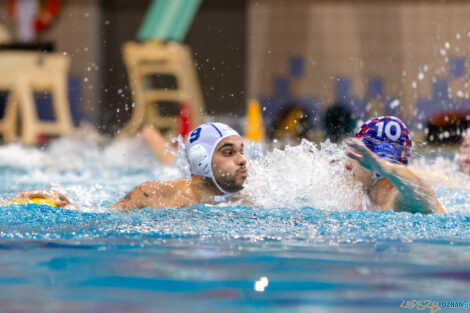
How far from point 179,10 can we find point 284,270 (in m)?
11.5

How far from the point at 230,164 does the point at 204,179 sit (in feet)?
0.70

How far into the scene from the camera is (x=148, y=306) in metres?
2.27

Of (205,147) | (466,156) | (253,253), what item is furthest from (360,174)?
(466,156)

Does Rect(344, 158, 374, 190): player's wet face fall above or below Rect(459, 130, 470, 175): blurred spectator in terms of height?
below

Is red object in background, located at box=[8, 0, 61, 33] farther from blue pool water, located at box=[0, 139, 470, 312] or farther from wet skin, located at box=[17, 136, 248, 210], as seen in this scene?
wet skin, located at box=[17, 136, 248, 210]

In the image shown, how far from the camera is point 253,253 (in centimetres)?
306

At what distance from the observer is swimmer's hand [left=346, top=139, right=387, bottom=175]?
3.59 meters

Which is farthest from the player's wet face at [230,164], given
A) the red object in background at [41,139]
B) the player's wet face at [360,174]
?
the red object in background at [41,139]

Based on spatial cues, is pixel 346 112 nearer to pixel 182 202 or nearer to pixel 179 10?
pixel 179 10

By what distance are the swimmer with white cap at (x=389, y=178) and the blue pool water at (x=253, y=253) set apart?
93mm

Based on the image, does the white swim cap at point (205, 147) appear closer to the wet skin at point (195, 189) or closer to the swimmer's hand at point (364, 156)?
the wet skin at point (195, 189)

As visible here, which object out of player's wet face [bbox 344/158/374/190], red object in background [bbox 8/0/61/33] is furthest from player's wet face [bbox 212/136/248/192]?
red object in background [bbox 8/0/61/33]

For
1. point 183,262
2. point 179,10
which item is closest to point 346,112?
point 179,10

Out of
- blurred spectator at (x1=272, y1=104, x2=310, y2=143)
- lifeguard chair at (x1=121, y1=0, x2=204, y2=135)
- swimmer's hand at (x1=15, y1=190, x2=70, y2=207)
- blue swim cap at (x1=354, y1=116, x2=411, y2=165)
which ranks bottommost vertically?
swimmer's hand at (x1=15, y1=190, x2=70, y2=207)
